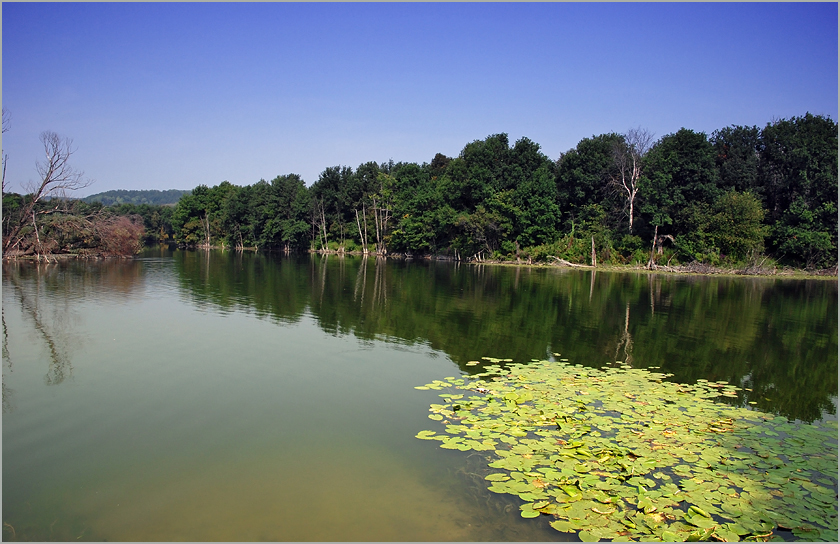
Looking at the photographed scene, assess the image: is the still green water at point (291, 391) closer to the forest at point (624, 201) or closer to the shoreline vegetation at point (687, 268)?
the shoreline vegetation at point (687, 268)

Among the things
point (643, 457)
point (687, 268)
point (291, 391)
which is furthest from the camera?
point (687, 268)

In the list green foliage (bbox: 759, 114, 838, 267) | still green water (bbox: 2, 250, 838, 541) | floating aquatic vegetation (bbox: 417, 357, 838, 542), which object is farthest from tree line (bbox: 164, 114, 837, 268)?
floating aquatic vegetation (bbox: 417, 357, 838, 542)

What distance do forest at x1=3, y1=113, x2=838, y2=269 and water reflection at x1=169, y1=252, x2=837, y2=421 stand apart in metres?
9.86

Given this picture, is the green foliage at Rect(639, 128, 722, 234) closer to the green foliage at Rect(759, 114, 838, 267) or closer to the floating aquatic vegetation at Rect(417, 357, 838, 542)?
the green foliage at Rect(759, 114, 838, 267)

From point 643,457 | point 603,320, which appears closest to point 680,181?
point 603,320

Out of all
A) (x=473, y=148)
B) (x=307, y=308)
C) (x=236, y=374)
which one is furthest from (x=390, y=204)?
(x=236, y=374)

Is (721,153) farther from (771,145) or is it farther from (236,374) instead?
(236,374)

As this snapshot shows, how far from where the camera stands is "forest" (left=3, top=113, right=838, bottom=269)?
39.1 metres

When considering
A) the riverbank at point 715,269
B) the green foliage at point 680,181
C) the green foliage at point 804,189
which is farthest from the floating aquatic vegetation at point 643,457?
the green foliage at point 804,189

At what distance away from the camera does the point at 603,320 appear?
17.7 meters

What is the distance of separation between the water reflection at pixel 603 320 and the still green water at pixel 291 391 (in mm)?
116

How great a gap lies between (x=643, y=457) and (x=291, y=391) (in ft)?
18.9

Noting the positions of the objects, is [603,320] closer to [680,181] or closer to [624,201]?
[680,181]

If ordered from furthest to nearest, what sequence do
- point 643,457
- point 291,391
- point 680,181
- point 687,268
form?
point 680,181
point 687,268
point 291,391
point 643,457
